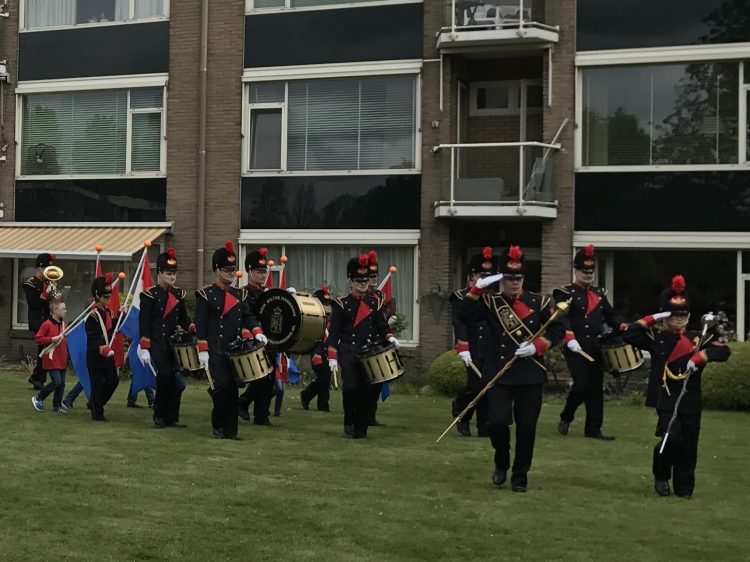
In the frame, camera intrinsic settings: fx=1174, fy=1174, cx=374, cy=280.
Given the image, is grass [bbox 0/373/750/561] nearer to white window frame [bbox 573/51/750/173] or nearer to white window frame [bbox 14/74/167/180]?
white window frame [bbox 573/51/750/173]

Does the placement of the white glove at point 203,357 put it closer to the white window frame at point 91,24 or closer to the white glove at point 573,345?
the white glove at point 573,345

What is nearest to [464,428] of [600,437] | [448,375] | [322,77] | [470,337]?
[470,337]

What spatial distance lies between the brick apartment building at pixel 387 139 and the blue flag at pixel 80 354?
322 inches

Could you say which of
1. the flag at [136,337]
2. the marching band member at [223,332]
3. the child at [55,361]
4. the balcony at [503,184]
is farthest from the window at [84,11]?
the marching band member at [223,332]

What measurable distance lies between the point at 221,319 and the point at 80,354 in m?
2.88

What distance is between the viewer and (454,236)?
2336cm

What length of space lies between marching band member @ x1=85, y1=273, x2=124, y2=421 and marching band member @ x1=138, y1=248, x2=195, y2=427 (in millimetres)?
925

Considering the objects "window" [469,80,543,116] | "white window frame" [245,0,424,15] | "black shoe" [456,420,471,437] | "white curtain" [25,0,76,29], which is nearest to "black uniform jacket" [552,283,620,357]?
"black shoe" [456,420,471,437]

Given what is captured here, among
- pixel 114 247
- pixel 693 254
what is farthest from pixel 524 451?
pixel 114 247

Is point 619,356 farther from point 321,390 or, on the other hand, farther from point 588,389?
point 321,390

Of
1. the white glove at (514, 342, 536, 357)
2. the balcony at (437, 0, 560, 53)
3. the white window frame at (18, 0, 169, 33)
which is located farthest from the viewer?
the white window frame at (18, 0, 169, 33)

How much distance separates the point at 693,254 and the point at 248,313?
1090 centimetres

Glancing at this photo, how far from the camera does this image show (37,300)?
18.7 metres

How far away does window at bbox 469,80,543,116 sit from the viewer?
2386 cm
